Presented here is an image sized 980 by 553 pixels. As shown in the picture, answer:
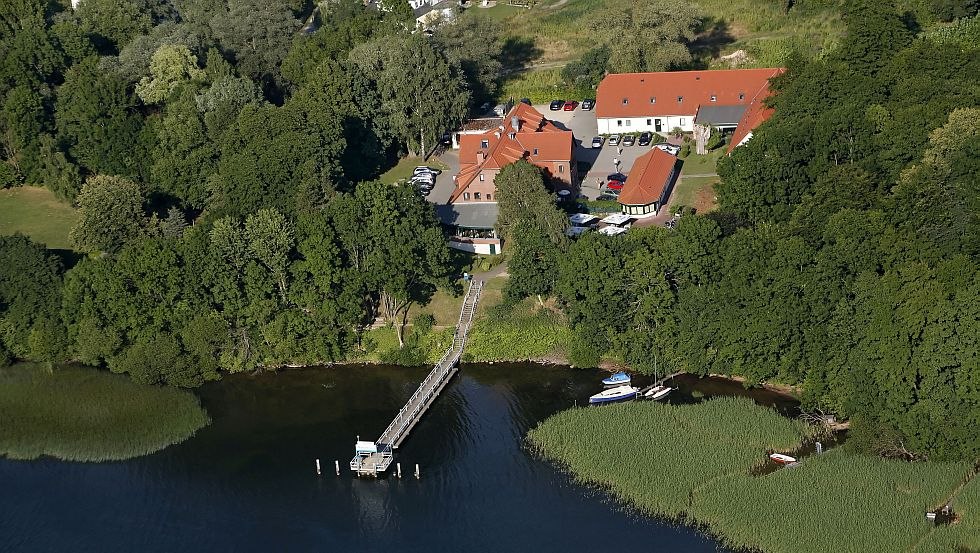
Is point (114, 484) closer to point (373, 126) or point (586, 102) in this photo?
point (373, 126)

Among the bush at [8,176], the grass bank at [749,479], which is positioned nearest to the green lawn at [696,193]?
the grass bank at [749,479]

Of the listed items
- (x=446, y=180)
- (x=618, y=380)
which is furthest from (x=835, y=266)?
(x=446, y=180)

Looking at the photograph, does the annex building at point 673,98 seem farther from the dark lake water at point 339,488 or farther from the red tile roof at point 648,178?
the dark lake water at point 339,488

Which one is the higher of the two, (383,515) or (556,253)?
(556,253)

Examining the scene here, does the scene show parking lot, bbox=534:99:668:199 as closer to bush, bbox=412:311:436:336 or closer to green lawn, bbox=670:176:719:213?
green lawn, bbox=670:176:719:213

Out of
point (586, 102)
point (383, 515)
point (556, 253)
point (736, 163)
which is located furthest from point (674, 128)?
point (383, 515)

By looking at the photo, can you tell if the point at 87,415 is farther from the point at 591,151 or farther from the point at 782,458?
the point at 591,151

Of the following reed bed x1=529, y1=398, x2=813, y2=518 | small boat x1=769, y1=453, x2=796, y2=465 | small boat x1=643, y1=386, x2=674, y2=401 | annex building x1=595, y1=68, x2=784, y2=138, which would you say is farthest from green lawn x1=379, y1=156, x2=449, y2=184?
small boat x1=769, y1=453, x2=796, y2=465
